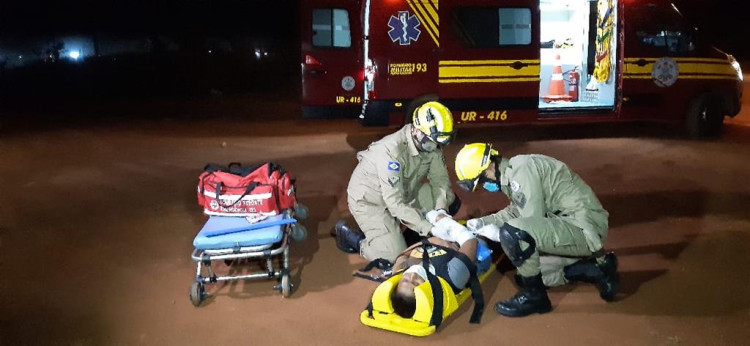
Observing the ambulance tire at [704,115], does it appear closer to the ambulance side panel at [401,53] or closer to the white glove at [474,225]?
the ambulance side panel at [401,53]

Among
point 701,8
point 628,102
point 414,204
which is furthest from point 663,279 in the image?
point 701,8

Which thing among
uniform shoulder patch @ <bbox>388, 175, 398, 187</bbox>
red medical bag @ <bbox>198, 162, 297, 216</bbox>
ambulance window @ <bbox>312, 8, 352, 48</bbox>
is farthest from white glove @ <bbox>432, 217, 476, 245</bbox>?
ambulance window @ <bbox>312, 8, 352, 48</bbox>

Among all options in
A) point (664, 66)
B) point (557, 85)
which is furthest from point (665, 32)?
point (557, 85)

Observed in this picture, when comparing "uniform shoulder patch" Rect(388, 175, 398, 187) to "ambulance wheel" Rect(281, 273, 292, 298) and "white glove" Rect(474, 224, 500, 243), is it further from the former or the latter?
"ambulance wheel" Rect(281, 273, 292, 298)

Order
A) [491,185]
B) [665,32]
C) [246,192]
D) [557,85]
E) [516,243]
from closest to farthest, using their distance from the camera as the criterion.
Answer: [516,243] → [491,185] → [246,192] → [665,32] → [557,85]

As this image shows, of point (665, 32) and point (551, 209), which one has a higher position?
point (665, 32)

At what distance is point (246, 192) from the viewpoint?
5227mm

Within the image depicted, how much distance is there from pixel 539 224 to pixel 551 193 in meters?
0.28

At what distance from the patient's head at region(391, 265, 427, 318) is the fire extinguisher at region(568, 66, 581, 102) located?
8182 mm

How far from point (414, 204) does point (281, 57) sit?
102 feet

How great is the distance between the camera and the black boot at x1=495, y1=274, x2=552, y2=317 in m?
4.50

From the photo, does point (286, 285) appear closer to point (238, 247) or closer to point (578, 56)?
point (238, 247)

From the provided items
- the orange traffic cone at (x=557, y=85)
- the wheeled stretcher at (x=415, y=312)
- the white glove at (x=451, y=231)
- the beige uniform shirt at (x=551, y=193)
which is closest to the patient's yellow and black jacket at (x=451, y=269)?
the wheeled stretcher at (x=415, y=312)

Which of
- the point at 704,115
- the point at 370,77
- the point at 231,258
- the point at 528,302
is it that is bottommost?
the point at 528,302
